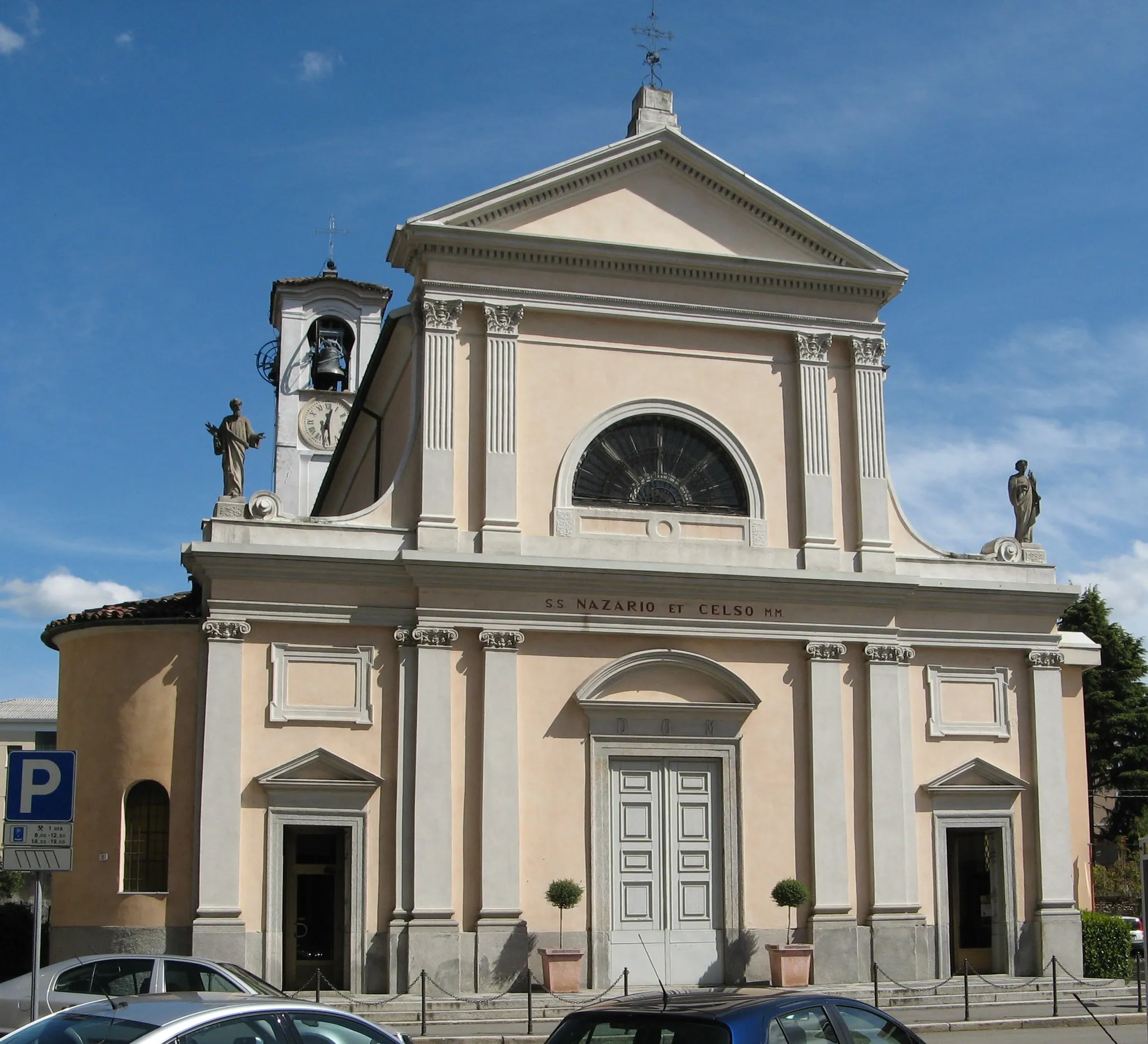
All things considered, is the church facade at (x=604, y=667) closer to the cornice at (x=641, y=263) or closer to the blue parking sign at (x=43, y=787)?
the cornice at (x=641, y=263)

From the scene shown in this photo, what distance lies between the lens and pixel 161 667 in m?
21.9

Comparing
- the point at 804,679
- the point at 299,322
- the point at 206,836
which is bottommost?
the point at 206,836

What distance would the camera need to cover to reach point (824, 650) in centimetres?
2377

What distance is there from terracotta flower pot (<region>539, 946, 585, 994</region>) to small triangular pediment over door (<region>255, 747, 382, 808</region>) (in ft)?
11.8

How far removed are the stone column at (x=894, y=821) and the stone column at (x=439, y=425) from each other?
736 centimetres

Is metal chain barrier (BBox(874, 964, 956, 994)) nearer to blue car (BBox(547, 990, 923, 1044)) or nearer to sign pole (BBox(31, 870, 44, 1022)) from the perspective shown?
blue car (BBox(547, 990, 923, 1044))

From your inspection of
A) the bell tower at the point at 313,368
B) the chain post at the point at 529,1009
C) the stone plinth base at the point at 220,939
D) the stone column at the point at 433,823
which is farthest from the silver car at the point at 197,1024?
the bell tower at the point at 313,368

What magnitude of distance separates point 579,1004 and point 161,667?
7934 millimetres

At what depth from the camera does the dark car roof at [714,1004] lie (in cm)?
846

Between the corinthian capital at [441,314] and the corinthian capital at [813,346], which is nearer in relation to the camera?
→ the corinthian capital at [441,314]

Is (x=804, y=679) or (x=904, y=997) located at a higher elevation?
(x=804, y=679)

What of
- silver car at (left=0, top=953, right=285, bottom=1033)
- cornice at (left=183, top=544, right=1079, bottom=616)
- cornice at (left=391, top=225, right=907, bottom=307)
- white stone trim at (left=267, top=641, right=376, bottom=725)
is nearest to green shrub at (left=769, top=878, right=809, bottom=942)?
cornice at (left=183, top=544, right=1079, bottom=616)

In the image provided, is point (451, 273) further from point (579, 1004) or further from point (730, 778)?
point (579, 1004)

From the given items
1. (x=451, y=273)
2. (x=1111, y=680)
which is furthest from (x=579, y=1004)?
(x=1111, y=680)
